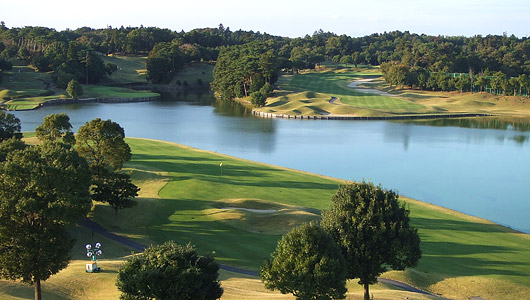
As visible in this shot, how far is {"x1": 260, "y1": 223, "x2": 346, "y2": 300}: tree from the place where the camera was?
1950cm

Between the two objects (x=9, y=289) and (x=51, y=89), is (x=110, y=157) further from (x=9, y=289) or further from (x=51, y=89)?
(x=51, y=89)

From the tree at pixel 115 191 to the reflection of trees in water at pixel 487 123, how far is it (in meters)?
78.2

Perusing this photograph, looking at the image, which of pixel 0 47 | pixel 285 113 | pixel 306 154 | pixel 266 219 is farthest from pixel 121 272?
pixel 0 47

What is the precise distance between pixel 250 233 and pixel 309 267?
17569 millimetres

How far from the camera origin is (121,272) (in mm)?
17984

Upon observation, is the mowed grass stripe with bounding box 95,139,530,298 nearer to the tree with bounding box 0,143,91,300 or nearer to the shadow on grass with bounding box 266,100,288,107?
the tree with bounding box 0,143,91,300

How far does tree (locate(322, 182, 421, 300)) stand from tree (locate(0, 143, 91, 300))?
12.0m

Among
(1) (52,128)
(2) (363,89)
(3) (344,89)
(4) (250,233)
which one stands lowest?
(4) (250,233)

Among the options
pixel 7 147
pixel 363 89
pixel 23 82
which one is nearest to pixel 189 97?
pixel 23 82

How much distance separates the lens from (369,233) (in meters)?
23.7

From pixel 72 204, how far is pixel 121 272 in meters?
7.48

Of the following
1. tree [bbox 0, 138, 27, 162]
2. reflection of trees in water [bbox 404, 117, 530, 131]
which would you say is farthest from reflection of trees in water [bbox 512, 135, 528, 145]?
tree [bbox 0, 138, 27, 162]

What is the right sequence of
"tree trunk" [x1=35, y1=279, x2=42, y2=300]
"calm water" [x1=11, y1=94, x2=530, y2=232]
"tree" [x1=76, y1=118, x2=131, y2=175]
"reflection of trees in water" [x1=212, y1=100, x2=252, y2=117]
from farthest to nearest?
"reflection of trees in water" [x1=212, y1=100, x2=252, y2=117] → "calm water" [x1=11, y1=94, x2=530, y2=232] → "tree" [x1=76, y1=118, x2=131, y2=175] → "tree trunk" [x1=35, y1=279, x2=42, y2=300]

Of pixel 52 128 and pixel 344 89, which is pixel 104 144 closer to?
pixel 52 128
